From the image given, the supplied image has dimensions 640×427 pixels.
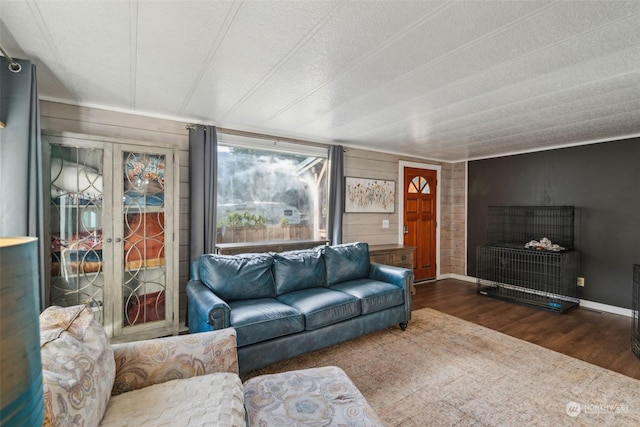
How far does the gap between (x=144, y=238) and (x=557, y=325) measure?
465 cm

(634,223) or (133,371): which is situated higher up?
(634,223)

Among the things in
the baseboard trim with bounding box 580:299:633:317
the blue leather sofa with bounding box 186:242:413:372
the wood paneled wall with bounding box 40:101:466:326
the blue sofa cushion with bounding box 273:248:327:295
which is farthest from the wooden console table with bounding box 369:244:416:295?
the baseboard trim with bounding box 580:299:633:317

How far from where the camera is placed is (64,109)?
2.82 metres

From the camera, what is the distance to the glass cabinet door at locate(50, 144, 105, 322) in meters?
2.56

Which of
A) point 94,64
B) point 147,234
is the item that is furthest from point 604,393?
point 94,64

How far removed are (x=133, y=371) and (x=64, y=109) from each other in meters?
2.64

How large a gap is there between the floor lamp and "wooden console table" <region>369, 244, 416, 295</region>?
12.9 ft

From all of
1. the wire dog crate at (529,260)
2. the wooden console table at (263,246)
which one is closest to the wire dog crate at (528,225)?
the wire dog crate at (529,260)

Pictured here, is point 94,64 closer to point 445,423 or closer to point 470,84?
point 470,84

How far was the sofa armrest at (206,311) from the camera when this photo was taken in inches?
88.0

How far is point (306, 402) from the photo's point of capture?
141 centimetres

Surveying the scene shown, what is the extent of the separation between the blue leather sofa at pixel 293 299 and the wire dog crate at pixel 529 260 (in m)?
2.37

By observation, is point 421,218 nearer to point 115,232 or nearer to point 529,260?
point 529,260

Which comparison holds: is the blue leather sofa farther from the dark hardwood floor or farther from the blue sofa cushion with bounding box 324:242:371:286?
the dark hardwood floor
